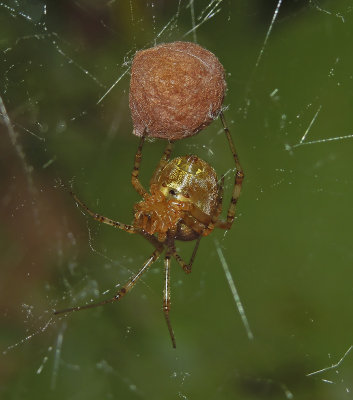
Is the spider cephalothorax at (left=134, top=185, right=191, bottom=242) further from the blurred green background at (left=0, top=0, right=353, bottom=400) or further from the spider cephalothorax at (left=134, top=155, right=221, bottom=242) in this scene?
the blurred green background at (left=0, top=0, right=353, bottom=400)

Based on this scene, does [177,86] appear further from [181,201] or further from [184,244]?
[184,244]

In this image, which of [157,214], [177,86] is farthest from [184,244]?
[177,86]

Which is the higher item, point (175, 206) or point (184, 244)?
point (175, 206)

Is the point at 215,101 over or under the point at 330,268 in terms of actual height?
over

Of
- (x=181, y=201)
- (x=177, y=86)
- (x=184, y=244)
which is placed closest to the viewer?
(x=177, y=86)

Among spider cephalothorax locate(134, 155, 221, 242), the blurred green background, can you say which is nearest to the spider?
spider cephalothorax locate(134, 155, 221, 242)

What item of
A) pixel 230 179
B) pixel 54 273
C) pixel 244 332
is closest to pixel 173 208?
pixel 230 179

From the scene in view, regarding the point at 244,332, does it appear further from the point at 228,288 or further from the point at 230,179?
the point at 230,179
